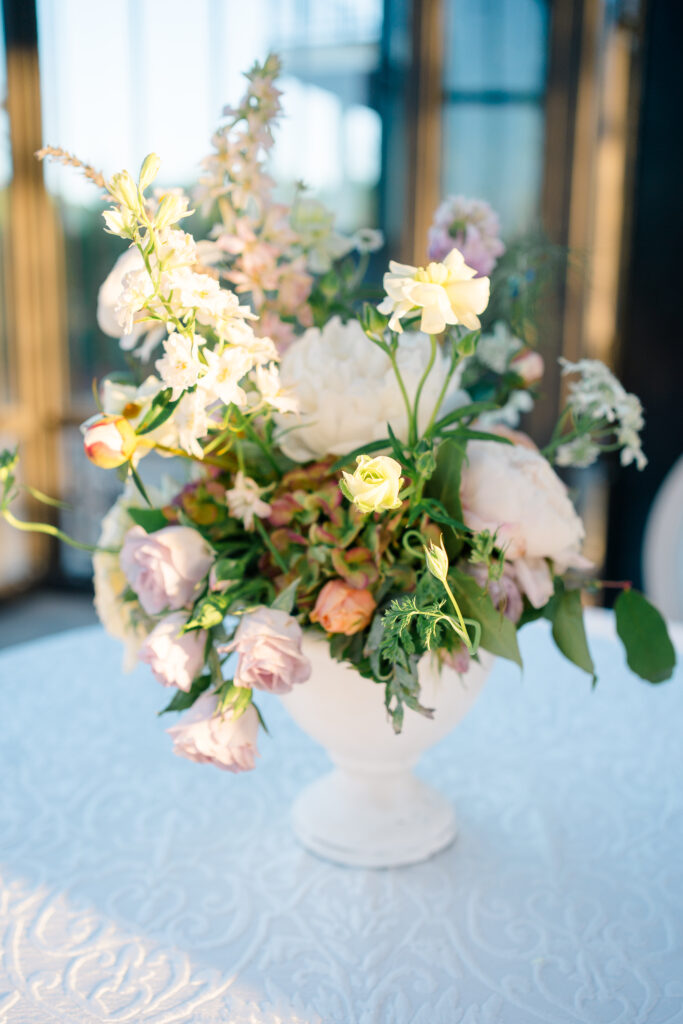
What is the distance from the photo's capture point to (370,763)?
28.8 inches

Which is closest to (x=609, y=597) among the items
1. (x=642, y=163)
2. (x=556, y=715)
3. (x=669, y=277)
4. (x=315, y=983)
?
(x=669, y=277)

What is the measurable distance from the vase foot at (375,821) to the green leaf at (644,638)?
208 mm

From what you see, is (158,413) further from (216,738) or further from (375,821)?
(375,821)

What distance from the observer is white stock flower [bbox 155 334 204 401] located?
0.50 m

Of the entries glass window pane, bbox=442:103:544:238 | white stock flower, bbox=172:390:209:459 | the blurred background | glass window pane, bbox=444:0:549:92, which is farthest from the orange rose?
glass window pane, bbox=444:0:549:92

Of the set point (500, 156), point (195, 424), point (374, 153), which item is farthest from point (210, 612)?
point (374, 153)

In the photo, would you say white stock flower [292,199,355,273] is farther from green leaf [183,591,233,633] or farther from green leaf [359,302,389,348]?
green leaf [183,591,233,633]

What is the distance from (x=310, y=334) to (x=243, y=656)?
0.75 feet

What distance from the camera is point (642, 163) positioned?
2465 mm

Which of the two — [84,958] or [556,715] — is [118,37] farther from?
[84,958]

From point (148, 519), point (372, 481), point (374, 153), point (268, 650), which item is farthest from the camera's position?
point (374, 153)

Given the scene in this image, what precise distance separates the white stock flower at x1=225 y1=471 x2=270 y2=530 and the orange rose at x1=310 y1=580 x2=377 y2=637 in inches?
2.8

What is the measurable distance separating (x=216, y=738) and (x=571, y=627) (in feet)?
0.85

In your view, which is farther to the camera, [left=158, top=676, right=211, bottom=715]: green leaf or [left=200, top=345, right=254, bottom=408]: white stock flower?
[left=158, top=676, right=211, bottom=715]: green leaf
